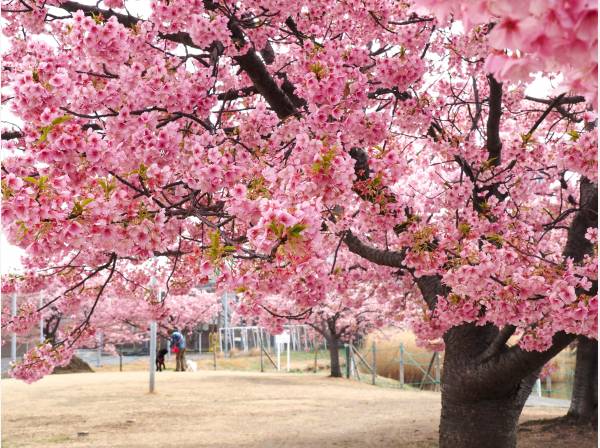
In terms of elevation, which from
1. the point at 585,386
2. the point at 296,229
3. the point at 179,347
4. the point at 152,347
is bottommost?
the point at 585,386

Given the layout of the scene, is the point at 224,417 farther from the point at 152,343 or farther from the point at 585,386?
the point at 585,386

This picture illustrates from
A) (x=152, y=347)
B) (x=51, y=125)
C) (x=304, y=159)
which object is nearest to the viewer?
(x=51, y=125)

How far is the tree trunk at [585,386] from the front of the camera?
9.61m

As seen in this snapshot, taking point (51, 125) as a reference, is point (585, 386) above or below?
below

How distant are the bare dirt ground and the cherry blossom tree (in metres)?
2.15

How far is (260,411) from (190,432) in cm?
273

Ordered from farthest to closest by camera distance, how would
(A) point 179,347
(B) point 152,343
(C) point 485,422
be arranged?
(A) point 179,347
(B) point 152,343
(C) point 485,422

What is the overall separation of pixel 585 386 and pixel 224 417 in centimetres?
581

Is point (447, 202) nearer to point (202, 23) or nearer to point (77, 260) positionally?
point (202, 23)

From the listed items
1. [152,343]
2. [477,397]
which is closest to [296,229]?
[477,397]

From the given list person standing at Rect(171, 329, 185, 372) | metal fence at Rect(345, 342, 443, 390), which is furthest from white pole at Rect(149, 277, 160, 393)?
person standing at Rect(171, 329, 185, 372)

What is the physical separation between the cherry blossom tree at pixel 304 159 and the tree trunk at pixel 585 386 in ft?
12.8

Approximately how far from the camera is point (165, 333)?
30766 mm

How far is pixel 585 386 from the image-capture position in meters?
9.81
